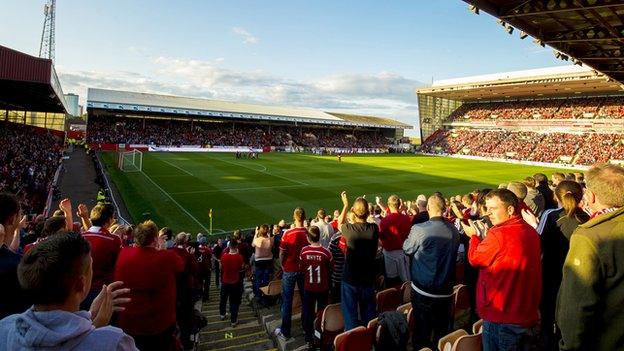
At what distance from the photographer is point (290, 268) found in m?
6.55

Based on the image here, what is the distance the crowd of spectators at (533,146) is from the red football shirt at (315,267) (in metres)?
60.5

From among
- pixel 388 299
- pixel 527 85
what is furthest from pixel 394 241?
pixel 527 85

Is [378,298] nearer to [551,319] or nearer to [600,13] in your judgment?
[551,319]

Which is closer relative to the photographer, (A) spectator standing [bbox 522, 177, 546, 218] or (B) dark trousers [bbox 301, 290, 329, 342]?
(B) dark trousers [bbox 301, 290, 329, 342]

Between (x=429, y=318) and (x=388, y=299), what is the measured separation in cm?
125

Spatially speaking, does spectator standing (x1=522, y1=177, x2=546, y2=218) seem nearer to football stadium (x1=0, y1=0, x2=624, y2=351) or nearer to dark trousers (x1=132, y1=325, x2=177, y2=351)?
football stadium (x1=0, y1=0, x2=624, y2=351)

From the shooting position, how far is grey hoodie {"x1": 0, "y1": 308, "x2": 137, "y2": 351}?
162 centimetres

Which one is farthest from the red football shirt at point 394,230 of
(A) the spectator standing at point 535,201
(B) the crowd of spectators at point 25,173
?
(B) the crowd of spectators at point 25,173

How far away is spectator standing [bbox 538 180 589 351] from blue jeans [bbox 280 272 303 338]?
3464 millimetres

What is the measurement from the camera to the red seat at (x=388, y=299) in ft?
19.6

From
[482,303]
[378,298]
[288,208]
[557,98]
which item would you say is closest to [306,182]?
[288,208]

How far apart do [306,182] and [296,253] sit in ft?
76.4

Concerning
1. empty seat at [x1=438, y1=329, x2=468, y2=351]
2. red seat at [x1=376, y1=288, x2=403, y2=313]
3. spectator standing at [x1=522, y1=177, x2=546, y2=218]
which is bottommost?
red seat at [x1=376, y1=288, x2=403, y2=313]

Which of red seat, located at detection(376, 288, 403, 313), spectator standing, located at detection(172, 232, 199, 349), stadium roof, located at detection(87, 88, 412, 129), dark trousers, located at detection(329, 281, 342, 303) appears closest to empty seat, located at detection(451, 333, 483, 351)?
red seat, located at detection(376, 288, 403, 313)
